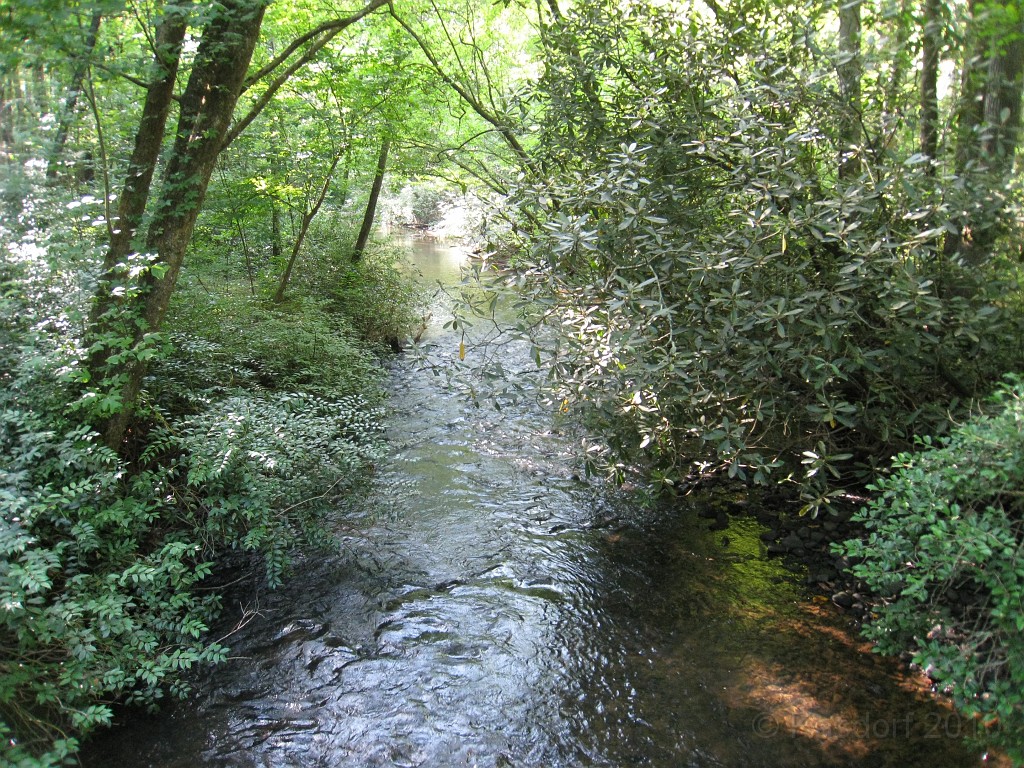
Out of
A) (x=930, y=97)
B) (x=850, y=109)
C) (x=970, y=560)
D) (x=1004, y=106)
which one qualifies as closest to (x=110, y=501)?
(x=970, y=560)

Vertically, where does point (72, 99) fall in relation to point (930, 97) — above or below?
above

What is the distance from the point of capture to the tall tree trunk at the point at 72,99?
4.11m

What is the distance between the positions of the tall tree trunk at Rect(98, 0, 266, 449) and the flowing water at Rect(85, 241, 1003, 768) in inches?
84.7

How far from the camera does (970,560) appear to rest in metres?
3.28

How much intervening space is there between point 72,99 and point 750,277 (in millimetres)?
5424

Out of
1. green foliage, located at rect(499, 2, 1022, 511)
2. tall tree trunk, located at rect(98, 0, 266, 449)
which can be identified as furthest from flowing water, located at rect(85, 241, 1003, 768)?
tall tree trunk, located at rect(98, 0, 266, 449)

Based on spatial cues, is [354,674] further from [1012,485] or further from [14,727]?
[1012,485]

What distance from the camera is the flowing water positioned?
3.76 m

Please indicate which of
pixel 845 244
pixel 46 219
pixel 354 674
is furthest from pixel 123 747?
pixel 845 244

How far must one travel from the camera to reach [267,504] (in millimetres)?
5012

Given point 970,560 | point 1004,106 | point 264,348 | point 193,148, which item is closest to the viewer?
point 970,560

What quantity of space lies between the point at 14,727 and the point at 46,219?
3.40 metres

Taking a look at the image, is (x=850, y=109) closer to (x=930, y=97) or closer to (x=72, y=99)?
(x=930, y=97)

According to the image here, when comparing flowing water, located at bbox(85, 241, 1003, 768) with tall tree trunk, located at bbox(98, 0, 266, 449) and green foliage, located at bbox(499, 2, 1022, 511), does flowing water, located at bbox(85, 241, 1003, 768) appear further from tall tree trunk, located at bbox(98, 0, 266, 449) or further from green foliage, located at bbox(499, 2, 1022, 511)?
→ tall tree trunk, located at bbox(98, 0, 266, 449)
